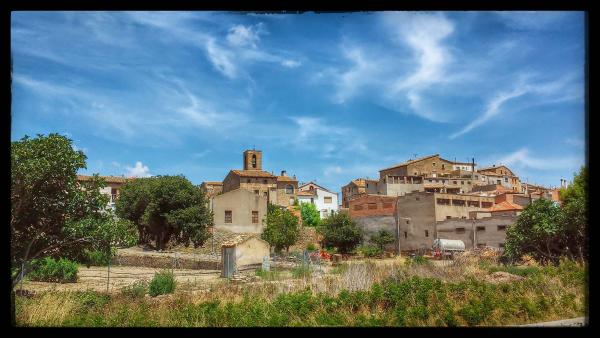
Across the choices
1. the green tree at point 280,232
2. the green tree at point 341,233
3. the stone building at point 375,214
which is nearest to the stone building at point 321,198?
the stone building at point 375,214

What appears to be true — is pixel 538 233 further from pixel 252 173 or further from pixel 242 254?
pixel 252 173

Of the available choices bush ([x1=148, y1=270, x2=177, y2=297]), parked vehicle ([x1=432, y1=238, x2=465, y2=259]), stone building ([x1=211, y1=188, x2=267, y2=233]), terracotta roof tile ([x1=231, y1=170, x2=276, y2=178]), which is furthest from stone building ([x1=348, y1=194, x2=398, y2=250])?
bush ([x1=148, y1=270, x2=177, y2=297])

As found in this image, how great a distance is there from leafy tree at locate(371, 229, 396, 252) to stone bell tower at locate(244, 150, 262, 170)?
62.6ft

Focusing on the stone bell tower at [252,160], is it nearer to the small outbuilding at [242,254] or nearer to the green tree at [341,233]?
the green tree at [341,233]

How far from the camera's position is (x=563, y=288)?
372 inches

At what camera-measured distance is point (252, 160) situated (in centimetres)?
5072

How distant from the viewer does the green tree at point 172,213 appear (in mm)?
28422

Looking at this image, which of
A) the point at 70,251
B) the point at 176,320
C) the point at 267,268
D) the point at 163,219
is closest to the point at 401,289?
the point at 176,320

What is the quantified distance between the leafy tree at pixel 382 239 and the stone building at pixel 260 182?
1495 cm

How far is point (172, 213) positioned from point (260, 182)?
20460 mm

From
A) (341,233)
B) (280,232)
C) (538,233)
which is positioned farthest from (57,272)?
(341,233)

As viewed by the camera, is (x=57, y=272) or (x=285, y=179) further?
(x=285, y=179)
